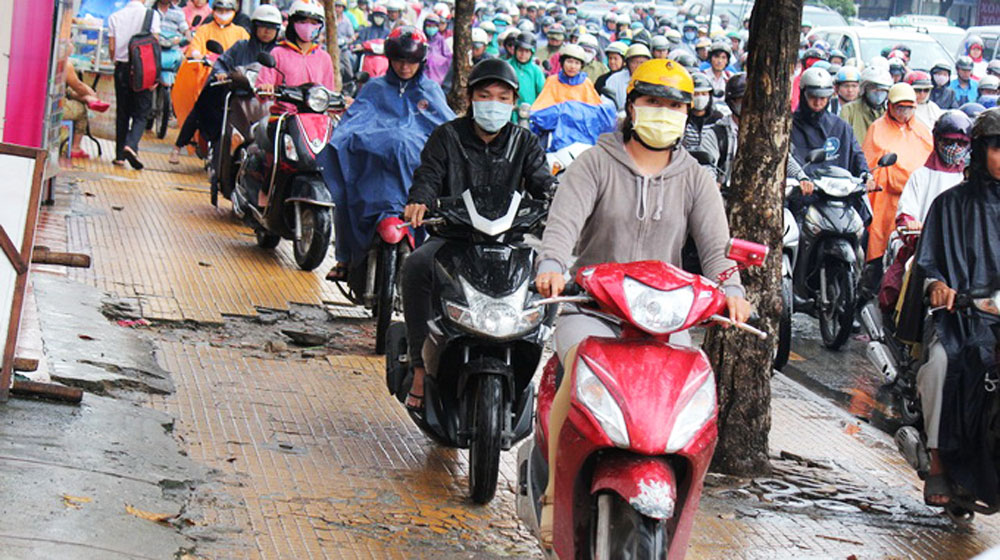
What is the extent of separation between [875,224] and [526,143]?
6.30 metres

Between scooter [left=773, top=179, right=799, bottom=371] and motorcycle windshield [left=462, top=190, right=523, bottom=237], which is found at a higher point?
motorcycle windshield [left=462, top=190, right=523, bottom=237]

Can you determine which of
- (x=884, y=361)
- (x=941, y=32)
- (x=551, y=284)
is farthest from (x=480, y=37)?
(x=551, y=284)

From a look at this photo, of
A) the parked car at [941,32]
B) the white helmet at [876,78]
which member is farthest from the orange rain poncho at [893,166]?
the parked car at [941,32]

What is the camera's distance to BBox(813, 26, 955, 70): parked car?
26.3 meters

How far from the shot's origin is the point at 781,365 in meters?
10.4

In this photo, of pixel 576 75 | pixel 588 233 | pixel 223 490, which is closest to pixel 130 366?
pixel 223 490

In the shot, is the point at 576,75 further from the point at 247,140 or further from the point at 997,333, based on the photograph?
the point at 997,333

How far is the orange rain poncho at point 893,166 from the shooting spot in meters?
12.7

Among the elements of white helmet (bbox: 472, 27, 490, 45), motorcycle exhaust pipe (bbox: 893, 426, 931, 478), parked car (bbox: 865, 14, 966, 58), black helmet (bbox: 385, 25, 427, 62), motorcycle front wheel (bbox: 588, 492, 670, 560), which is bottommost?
motorcycle exhaust pipe (bbox: 893, 426, 931, 478)

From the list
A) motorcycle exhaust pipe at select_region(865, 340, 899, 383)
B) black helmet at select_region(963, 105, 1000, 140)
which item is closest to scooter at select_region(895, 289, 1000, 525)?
black helmet at select_region(963, 105, 1000, 140)

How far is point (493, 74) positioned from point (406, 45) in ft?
6.47

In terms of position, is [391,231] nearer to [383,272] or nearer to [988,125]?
[383,272]

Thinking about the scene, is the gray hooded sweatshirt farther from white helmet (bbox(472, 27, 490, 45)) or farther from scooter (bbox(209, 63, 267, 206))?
white helmet (bbox(472, 27, 490, 45))

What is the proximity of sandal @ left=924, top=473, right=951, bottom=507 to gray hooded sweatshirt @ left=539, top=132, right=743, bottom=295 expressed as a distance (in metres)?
1.77
